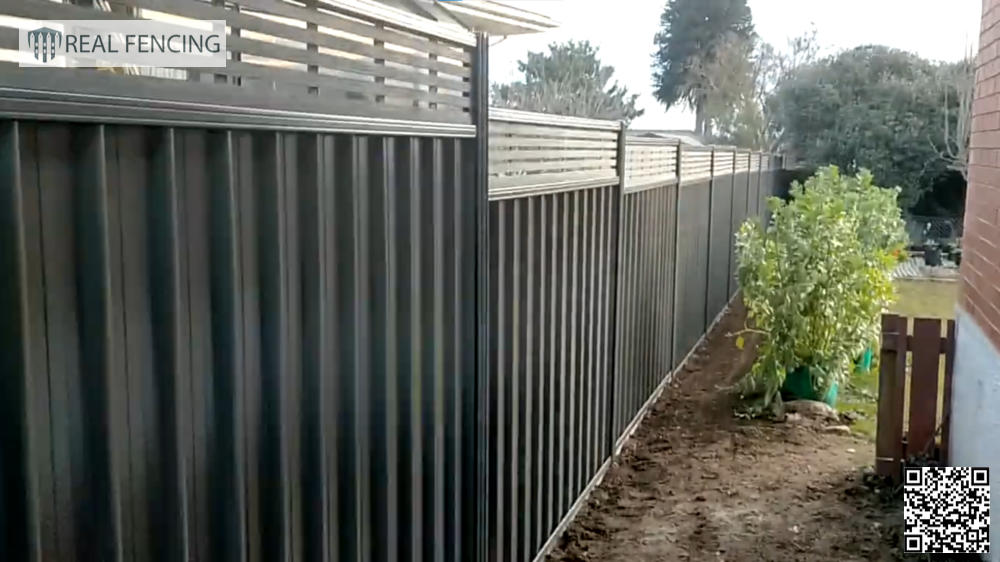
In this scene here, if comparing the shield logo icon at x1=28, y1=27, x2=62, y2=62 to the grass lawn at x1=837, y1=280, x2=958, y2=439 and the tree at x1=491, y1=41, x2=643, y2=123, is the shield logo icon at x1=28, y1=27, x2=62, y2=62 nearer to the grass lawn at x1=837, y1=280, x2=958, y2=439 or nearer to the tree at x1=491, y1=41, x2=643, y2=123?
the grass lawn at x1=837, y1=280, x2=958, y2=439

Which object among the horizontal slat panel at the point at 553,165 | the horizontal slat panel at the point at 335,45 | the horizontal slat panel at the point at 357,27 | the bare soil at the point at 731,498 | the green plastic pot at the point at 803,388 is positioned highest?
the horizontal slat panel at the point at 357,27

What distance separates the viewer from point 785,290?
673 cm

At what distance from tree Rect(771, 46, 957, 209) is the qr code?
18352 mm

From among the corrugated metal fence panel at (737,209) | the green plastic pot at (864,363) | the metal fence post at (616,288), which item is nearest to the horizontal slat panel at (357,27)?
the metal fence post at (616,288)

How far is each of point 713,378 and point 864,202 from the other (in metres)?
3.34

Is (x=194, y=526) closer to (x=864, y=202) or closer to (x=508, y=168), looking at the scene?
(x=508, y=168)

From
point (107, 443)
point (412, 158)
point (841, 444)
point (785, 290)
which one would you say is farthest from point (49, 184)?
point (785, 290)

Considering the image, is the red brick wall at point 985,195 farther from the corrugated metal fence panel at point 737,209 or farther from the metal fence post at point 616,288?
the corrugated metal fence panel at point 737,209

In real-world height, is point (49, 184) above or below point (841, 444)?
above

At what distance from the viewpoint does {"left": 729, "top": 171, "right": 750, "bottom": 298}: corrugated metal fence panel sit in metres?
11.1

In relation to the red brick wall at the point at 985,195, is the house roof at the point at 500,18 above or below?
above

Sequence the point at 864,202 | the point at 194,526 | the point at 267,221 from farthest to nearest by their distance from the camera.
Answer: the point at 864,202
the point at 267,221
the point at 194,526

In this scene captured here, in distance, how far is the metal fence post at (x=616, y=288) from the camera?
5.25 m

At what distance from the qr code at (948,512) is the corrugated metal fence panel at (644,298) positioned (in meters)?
1.72
